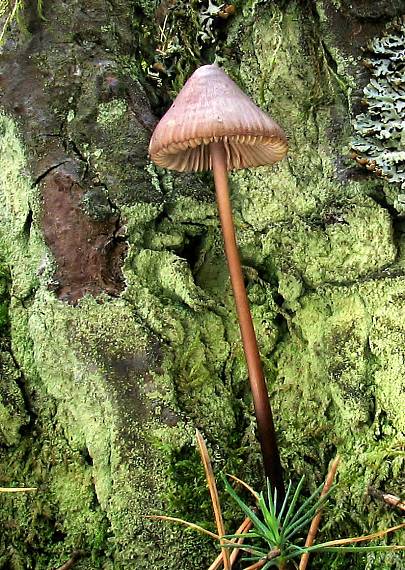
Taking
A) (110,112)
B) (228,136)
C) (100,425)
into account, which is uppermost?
(110,112)

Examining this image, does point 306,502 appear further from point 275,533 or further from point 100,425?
point 100,425

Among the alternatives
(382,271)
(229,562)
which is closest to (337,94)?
(382,271)

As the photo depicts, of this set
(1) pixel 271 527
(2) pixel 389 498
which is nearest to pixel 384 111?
(2) pixel 389 498

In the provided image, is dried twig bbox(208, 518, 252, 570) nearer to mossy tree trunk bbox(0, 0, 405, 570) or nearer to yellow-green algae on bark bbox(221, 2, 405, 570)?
mossy tree trunk bbox(0, 0, 405, 570)

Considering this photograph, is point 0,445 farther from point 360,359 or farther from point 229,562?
point 360,359

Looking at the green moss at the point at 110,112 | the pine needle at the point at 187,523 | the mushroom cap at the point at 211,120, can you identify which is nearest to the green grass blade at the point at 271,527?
the pine needle at the point at 187,523
